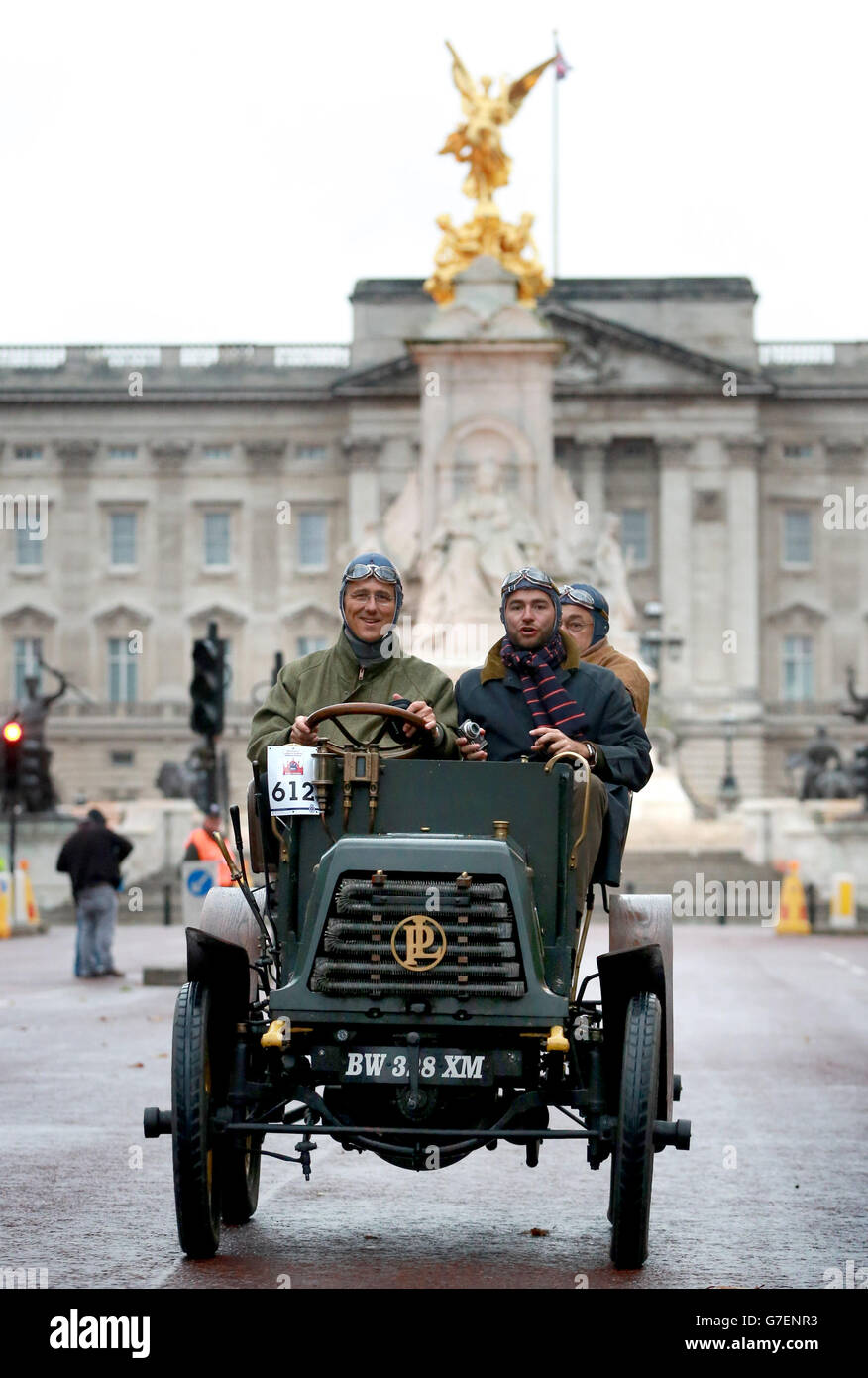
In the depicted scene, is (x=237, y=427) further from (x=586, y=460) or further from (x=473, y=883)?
(x=473, y=883)

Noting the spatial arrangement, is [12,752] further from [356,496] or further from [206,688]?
[356,496]

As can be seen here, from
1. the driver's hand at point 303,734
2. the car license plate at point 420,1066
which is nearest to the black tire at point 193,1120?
the car license plate at point 420,1066

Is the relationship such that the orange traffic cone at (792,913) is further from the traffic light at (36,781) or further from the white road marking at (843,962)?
the traffic light at (36,781)

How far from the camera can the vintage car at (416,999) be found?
760cm

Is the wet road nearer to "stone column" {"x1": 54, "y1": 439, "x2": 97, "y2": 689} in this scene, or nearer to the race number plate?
the race number plate

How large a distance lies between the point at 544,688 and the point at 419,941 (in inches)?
61.1

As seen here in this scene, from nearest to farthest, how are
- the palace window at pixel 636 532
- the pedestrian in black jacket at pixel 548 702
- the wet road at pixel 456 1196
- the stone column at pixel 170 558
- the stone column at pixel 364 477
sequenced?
the wet road at pixel 456 1196
the pedestrian in black jacket at pixel 548 702
the stone column at pixel 364 477
the palace window at pixel 636 532
the stone column at pixel 170 558

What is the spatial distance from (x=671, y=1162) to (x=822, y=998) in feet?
38.1

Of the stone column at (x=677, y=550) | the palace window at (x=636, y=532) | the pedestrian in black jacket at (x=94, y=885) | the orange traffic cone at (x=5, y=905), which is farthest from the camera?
the palace window at (x=636, y=532)

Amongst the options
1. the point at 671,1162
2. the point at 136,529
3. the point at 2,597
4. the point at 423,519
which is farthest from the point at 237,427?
the point at 671,1162

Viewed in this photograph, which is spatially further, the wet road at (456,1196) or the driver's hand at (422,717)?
the driver's hand at (422,717)

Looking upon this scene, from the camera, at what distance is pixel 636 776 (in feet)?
28.9

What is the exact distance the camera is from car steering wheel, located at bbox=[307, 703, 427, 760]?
8.12 m

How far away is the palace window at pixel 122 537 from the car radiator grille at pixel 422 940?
8724 centimetres
